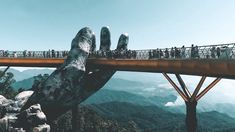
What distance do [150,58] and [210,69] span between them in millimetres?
12376

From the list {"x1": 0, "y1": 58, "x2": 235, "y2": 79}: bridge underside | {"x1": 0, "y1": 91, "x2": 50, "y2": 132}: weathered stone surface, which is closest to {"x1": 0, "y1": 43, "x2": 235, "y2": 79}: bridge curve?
{"x1": 0, "y1": 58, "x2": 235, "y2": 79}: bridge underside

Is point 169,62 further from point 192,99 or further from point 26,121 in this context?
point 26,121

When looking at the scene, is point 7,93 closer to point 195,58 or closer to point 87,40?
point 87,40

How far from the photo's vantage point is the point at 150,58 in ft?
133

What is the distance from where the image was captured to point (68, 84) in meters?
48.5

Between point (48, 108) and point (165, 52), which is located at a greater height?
point (165, 52)

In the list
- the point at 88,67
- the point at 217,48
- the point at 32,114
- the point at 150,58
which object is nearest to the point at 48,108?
the point at 32,114

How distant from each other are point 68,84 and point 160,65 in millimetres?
16589

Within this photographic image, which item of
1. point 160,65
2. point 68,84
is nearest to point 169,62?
point 160,65

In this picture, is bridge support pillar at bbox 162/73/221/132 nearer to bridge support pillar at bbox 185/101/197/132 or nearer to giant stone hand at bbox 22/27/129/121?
bridge support pillar at bbox 185/101/197/132

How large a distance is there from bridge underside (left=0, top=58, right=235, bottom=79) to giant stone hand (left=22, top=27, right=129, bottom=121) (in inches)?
97.0

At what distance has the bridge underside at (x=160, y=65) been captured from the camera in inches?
1087

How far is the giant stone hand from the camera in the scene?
47625 mm

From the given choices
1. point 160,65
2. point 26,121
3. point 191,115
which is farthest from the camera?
point 26,121
